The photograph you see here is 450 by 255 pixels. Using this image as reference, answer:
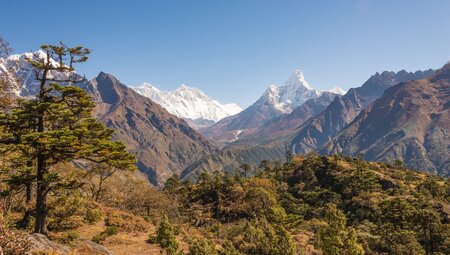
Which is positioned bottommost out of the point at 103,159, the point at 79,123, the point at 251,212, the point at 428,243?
the point at 428,243

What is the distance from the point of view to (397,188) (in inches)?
4451

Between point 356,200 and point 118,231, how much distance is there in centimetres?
8488

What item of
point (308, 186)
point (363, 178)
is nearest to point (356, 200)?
point (363, 178)

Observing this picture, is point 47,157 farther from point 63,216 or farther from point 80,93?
point 63,216

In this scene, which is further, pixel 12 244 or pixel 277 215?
pixel 277 215

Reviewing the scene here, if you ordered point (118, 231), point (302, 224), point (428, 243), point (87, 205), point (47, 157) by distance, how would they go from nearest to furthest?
point (47, 157), point (118, 231), point (87, 205), point (428, 243), point (302, 224)

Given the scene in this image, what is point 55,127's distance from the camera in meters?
29.9

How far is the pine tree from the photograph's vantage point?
26156 mm

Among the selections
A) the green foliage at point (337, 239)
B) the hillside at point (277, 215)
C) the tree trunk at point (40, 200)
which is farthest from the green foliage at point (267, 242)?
the tree trunk at point (40, 200)

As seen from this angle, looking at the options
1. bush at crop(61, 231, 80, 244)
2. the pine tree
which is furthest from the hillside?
the pine tree

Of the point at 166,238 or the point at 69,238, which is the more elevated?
the point at 69,238

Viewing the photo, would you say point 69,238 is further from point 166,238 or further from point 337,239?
point 337,239

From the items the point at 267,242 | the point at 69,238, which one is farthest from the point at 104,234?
the point at 267,242

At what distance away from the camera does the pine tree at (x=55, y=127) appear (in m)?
26.2
